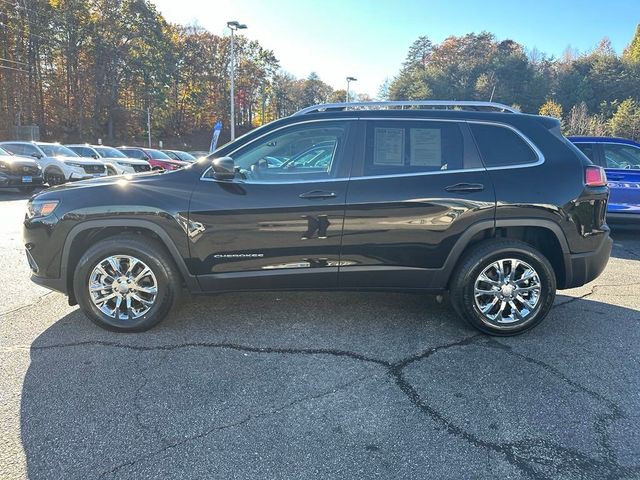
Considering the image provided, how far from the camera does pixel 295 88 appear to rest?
85.6 metres

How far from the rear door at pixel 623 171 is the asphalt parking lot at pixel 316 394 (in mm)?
4246

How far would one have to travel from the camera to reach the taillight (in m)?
3.71

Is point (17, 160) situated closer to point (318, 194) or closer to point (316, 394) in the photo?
point (318, 194)

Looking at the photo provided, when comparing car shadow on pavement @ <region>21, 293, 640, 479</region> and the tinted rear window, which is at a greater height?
the tinted rear window

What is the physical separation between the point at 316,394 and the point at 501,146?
101 inches

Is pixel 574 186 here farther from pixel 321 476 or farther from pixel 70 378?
pixel 70 378

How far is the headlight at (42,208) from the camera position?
3.66 metres

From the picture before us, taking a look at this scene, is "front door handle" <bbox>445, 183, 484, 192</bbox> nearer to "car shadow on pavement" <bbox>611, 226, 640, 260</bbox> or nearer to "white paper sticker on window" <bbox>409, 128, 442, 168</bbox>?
"white paper sticker on window" <bbox>409, 128, 442, 168</bbox>

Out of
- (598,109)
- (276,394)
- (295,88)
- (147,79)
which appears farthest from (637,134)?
(276,394)

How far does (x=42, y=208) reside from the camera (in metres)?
3.69

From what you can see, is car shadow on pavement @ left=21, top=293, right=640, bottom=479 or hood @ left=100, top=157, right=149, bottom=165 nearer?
car shadow on pavement @ left=21, top=293, right=640, bottom=479

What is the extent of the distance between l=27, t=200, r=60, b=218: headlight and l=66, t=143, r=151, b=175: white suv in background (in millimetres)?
13683

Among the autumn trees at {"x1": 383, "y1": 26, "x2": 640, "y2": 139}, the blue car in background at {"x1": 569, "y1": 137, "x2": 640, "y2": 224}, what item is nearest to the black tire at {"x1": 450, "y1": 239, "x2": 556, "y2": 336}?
the blue car in background at {"x1": 569, "y1": 137, "x2": 640, "y2": 224}

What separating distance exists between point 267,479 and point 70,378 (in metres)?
1.72
